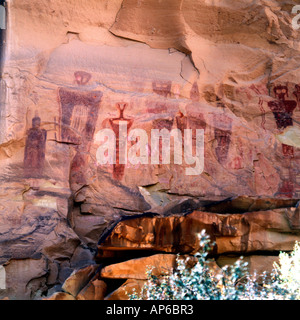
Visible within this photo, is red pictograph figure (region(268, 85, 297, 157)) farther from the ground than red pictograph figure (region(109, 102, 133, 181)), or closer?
farther from the ground

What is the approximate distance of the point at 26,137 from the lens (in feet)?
27.1

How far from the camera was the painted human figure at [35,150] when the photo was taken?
811cm

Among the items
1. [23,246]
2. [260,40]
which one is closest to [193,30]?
[260,40]

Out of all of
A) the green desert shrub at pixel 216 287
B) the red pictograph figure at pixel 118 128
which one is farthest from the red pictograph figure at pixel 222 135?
the green desert shrub at pixel 216 287

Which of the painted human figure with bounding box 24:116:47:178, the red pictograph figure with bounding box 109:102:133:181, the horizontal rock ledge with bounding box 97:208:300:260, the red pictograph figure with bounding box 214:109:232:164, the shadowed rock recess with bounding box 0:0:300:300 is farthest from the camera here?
the red pictograph figure with bounding box 214:109:232:164

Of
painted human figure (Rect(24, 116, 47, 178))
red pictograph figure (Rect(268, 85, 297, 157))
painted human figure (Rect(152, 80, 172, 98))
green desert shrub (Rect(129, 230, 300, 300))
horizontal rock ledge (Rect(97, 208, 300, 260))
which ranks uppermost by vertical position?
painted human figure (Rect(152, 80, 172, 98))

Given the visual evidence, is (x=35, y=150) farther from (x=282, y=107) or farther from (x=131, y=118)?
(x=282, y=107)

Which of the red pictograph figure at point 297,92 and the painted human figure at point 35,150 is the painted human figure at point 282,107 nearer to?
the red pictograph figure at point 297,92

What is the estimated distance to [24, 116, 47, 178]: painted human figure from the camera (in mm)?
8109

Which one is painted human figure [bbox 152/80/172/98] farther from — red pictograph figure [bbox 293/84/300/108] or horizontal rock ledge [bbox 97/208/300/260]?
horizontal rock ledge [bbox 97/208/300/260]

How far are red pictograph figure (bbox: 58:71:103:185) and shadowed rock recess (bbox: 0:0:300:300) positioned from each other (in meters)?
0.02

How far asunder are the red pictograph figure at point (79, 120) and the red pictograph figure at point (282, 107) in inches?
142

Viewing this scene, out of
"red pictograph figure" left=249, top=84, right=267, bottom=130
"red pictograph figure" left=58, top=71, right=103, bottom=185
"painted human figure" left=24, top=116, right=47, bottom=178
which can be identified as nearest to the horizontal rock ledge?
"red pictograph figure" left=58, top=71, right=103, bottom=185

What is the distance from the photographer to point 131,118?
887cm
